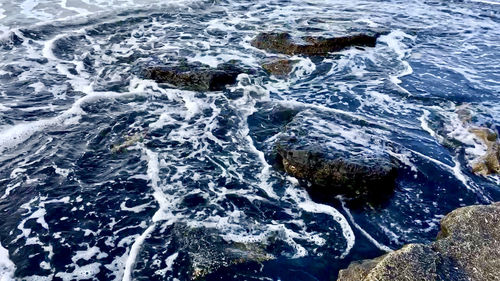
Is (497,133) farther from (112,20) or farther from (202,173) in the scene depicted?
(112,20)

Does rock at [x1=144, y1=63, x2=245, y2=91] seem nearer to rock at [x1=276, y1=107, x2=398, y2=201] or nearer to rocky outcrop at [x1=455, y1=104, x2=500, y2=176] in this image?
rock at [x1=276, y1=107, x2=398, y2=201]

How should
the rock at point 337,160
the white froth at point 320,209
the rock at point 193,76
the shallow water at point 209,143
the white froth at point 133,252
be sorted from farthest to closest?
1. the rock at point 193,76
2. the rock at point 337,160
3. the white froth at point 320,209
4. the shallow water at point 209,143
5. the white froth at point 133,252

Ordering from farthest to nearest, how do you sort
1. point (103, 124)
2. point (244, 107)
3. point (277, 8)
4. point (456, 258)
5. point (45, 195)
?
point (277, 8)
point (244, 107)
point (103, 124)
point (45, 195)
point (456, 258)

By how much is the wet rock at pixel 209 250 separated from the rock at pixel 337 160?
1.44 m

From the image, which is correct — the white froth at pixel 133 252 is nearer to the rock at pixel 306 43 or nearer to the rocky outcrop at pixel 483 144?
the rocky outcrop at pixel 483 144

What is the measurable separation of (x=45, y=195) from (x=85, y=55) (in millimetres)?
5807

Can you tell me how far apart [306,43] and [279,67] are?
1.49 m

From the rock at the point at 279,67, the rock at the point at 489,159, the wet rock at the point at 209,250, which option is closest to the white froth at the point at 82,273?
the wet rock at the point at 209,250

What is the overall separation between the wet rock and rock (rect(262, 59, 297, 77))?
5.42 metres

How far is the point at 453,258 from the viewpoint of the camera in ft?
13.0

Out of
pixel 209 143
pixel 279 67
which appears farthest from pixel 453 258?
pixel 279 67

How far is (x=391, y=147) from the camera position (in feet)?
21.8

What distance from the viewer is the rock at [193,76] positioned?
869 centimetres

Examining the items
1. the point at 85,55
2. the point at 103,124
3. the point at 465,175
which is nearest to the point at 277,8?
the point at 85,55
